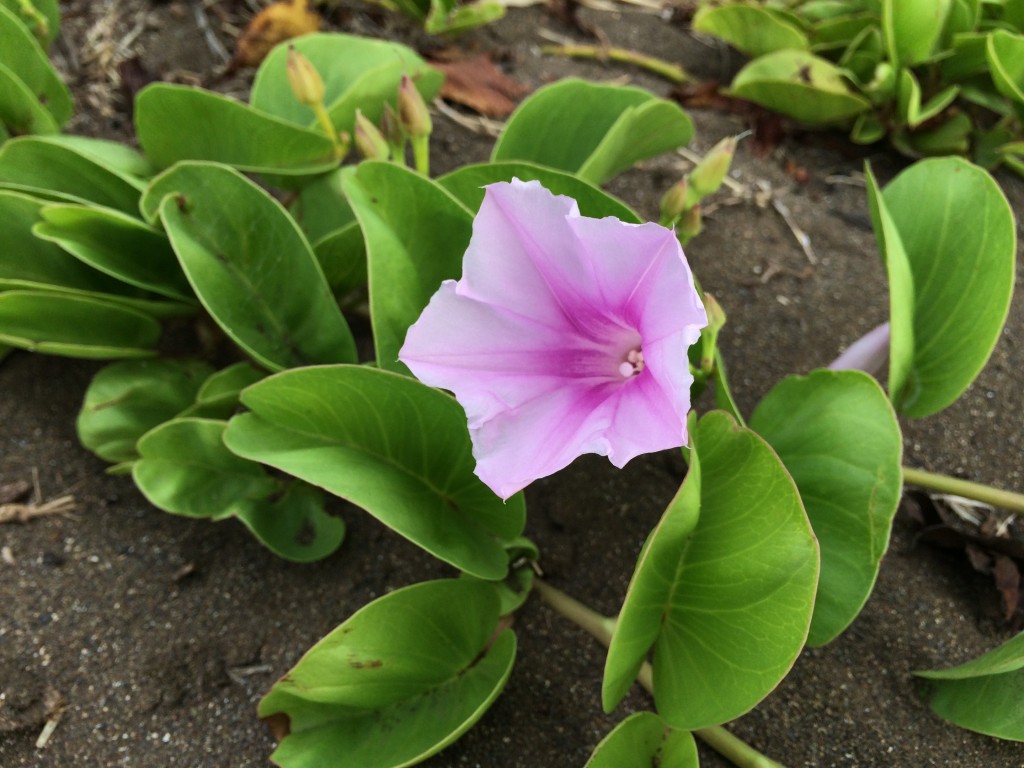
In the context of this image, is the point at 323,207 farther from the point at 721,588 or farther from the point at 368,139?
the point at 721,588

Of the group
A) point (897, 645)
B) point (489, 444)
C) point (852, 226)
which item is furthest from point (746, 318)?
point (489, 444)

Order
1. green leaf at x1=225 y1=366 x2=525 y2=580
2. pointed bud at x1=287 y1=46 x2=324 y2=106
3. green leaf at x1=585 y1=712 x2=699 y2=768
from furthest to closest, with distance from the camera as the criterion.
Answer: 1. pointed bud at x1=287 y1=46 x2=324 y2=106
2. green leaf at x1=225 y1=366 x2=525 y2=580
3. green leaf at x1=585 y1=712 x2=699 y2=768

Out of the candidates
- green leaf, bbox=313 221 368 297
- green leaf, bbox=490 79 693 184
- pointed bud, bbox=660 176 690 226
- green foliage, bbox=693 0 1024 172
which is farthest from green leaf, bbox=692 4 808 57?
green leaf, bbox=313 221 368 297

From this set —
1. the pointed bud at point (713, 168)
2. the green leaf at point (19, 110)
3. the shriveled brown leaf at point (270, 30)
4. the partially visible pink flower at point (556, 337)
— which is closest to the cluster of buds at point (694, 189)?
the pointed bud at point (713, 168)

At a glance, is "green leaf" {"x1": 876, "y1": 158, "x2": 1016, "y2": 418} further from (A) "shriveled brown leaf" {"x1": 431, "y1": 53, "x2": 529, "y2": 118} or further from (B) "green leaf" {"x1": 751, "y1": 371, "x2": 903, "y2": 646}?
(A) "shriveled brown leaf" {"x1": 431, "y1": 53, "x2": 529, "y2": 118}

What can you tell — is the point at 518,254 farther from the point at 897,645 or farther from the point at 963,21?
the point at 963,21
